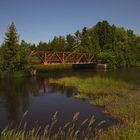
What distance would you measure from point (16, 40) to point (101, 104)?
144 ft

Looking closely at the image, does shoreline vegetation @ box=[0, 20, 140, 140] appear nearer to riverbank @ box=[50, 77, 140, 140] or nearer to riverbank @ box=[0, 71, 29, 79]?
riverbank @ box=[0, 71, 29, 79]

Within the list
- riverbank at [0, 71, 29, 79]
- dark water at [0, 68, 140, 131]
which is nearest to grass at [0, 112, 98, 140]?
dark water at [0, 68, 140, 131]

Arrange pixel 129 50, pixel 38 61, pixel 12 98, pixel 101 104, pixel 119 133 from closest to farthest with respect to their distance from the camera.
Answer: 1. pixel 119 133
2. pixel 101 104
3. pixel 12 98
4. pixel 38 61
5. pixel 129 50

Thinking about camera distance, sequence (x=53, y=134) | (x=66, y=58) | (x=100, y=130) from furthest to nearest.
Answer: (x=66, y=58) → (x=53, y=134) → (x=100, y=130)

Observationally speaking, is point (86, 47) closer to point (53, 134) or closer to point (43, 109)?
point (43, 109)

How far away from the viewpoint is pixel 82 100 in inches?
1181

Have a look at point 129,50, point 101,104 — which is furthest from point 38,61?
point 101,104

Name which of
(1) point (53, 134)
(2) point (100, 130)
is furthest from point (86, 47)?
(2) point (100, 130)

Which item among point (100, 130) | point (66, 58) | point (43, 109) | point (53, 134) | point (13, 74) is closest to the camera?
point (100, 130)

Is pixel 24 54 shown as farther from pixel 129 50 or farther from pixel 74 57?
pixel 129 50

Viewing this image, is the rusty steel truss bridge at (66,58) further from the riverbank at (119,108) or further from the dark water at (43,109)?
the dark water at (43,109)

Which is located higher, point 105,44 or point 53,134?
point 105,44

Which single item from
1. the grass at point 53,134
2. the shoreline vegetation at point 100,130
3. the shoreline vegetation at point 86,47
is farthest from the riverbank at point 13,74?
the grass at point 53,134

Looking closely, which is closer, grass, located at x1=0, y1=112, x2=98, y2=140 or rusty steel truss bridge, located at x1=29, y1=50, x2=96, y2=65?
grass, located at x1=0, y1=112, x2=98, y2=140
